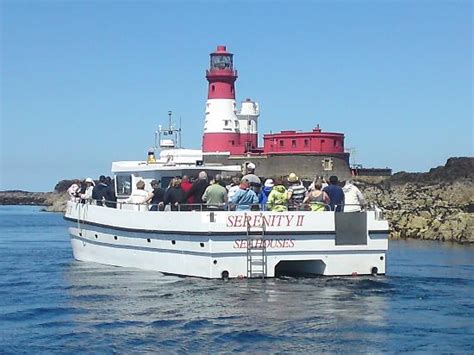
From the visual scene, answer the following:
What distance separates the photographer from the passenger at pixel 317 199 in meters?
18.5

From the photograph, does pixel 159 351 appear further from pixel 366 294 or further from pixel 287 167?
pixel 287 167

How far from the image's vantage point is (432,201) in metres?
44.3

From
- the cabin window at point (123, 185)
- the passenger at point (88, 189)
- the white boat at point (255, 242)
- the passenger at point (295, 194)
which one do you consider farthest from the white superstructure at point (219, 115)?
the passenger at point (295, 194)

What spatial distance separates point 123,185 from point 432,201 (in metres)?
24.6

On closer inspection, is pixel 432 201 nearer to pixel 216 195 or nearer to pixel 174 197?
pixel 174 197

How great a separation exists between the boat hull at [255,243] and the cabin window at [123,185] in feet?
10.9

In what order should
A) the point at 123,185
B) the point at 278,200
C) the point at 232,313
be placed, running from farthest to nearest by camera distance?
the point at 123,185 → the point at 278,200 → the point at 232,313

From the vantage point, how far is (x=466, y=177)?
5169 cm

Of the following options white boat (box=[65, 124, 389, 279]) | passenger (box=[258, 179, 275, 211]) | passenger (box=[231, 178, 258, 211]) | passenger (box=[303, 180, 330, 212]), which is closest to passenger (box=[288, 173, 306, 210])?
passenger (box=[303, 180, 330, 212])

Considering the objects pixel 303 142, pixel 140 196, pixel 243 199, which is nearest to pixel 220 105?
pixel 303 142

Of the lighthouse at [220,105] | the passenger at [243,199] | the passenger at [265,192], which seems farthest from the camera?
the lighthouse at [220,105]

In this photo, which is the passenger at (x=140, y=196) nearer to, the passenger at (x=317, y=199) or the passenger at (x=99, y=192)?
the passenger at (x=99, y=192)

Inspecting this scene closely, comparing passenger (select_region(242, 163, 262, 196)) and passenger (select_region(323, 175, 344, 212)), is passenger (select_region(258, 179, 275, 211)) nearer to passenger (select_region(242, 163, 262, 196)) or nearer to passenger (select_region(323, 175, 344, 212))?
passenger (select_region(242, 163, 262, 196))

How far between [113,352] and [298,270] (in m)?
7.90
